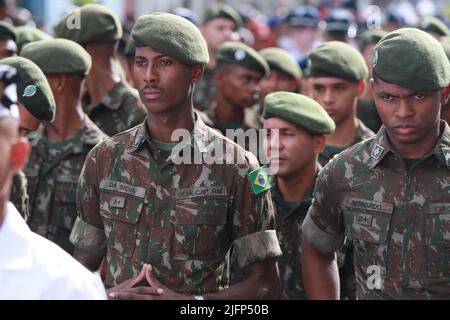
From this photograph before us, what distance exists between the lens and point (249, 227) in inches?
189

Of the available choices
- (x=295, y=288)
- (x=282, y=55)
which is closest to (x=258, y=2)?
(x=282, y=55)

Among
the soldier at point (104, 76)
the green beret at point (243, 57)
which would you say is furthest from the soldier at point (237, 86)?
the soldier at point (104, 76)

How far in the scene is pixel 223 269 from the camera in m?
4.90

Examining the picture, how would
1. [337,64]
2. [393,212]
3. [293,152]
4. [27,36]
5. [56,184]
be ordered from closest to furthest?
[393,212], [56,184], [293,152], [337,64], [27,36]

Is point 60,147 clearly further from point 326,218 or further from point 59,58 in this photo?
point 326,218

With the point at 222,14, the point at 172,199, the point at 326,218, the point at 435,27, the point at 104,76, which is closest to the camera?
the point at 172,199

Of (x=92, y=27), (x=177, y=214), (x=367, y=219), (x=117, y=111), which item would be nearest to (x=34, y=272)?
(x=177, y=214)

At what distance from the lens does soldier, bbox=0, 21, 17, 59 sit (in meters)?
7.60

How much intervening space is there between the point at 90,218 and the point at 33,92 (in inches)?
35.9

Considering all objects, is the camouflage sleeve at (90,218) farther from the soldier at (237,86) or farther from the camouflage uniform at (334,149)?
the soldier at (237,86)

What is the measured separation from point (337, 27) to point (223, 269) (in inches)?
288
